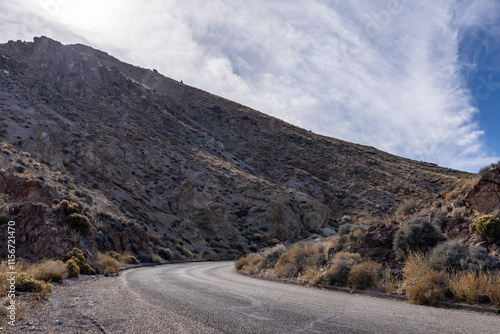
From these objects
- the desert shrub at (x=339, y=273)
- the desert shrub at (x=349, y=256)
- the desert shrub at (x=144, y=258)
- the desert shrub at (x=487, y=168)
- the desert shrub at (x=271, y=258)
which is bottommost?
the desert shrub at (x=144, y=258)

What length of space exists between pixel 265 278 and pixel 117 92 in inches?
1992

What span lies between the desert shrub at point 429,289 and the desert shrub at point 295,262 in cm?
561

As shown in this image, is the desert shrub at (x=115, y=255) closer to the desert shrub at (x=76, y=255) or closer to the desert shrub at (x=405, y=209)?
the desert shrub at (x=76, y=255)

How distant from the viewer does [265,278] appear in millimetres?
15266

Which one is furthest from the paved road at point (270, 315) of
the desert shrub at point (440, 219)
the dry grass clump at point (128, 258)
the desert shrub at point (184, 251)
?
the desert shrub at point (184, 251)

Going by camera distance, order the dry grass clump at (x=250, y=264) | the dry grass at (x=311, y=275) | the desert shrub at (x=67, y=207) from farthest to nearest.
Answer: the desert shrub at (x=67, y=207), the dry grass clump at (x=250, y=264), the dry grass at (x=311, y=275)

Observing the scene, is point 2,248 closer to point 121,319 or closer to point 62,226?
point 62,226

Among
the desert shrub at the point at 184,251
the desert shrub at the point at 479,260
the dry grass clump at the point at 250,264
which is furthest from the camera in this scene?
the desert shrub at the point at 184,251

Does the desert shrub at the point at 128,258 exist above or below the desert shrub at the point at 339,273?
below

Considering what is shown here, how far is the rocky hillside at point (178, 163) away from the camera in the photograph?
32.3 meters

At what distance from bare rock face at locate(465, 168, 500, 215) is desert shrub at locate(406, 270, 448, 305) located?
3.61 m

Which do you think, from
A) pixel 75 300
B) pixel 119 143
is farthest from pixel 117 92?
pixel 75 300

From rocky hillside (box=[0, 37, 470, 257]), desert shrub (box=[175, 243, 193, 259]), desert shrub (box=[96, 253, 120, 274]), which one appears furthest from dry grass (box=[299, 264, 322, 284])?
desert shrub (box=[175, 243, 193, 259])

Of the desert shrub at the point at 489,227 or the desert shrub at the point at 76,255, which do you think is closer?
the desert shrub at the point at 489,227
